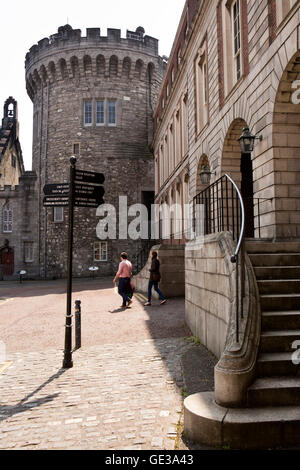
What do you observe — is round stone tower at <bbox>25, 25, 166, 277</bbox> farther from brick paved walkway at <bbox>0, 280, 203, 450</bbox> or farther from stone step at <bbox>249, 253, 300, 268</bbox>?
stone step at <bbox>249, 253, 300, 268</bbox>

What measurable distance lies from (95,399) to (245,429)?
2061 mm

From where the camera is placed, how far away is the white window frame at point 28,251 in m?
29.0

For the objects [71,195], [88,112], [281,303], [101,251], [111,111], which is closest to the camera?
[281,303]

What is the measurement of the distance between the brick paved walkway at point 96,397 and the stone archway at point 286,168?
3630 mm

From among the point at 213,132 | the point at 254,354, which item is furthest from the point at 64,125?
the point at 254,354

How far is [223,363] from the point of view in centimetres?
356

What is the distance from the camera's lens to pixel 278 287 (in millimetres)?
5078

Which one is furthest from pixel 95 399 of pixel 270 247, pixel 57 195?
pixel 270 247

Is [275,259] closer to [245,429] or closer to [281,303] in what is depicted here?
[281,303]

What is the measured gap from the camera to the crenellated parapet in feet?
91.1

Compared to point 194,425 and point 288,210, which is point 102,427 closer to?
point 194,425

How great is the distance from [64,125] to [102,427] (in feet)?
92.7

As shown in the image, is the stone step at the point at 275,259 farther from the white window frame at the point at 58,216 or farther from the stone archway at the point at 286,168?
the white window frame at the point at 58,216

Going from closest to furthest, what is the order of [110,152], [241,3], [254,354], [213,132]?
1. [254,354]
2. [241,3]
3. [213,132]
4. [110,152]
